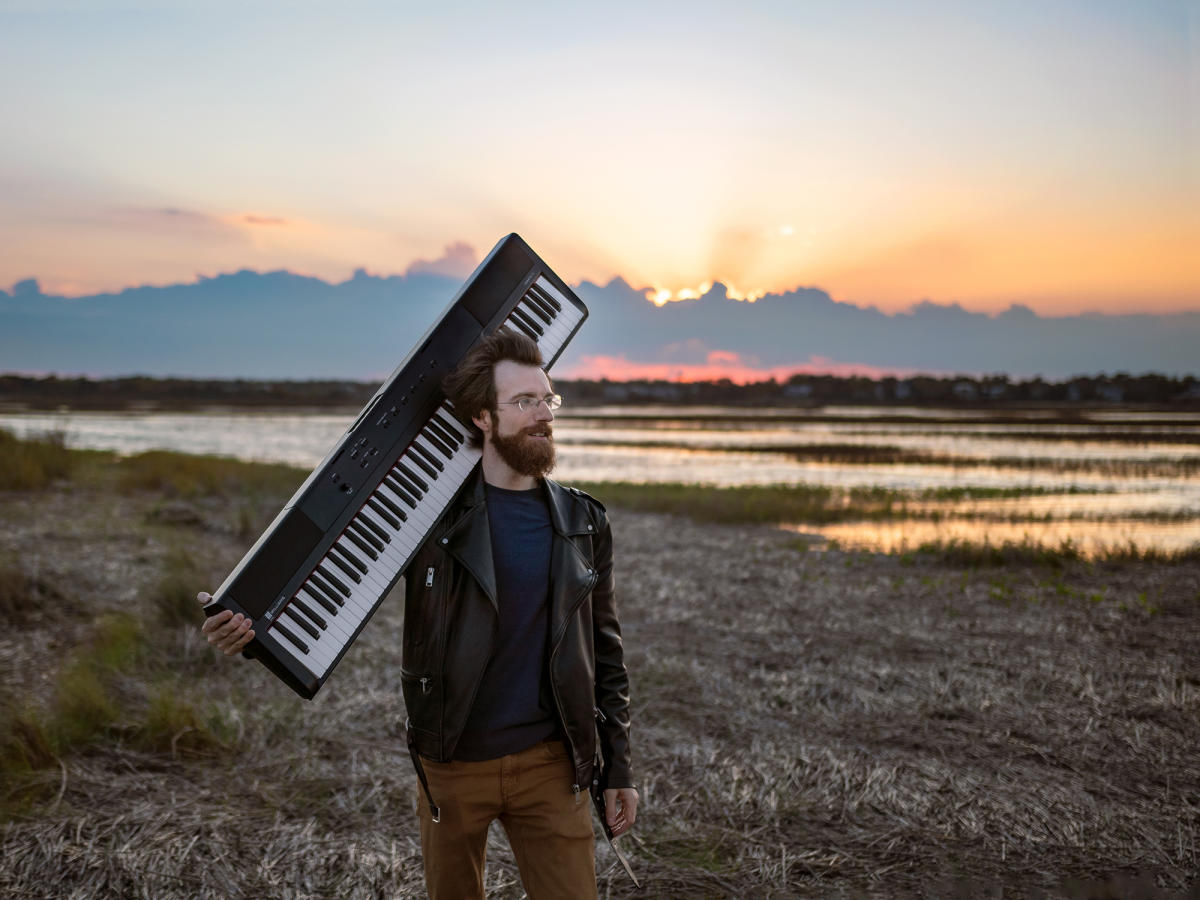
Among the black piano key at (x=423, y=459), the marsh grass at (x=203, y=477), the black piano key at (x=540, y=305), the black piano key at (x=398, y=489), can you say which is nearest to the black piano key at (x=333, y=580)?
the black piano key at (x=398, y=489)

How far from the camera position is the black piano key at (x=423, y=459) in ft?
9.58

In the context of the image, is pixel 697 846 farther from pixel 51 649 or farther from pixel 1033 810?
pixel 51 649

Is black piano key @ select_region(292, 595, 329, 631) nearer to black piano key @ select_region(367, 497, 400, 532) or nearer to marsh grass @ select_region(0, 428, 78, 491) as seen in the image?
black piano key @ select_region(367, 497, 400, 532)

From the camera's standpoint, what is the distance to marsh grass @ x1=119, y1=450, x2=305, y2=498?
2211 centimetres

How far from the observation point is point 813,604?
445 inches

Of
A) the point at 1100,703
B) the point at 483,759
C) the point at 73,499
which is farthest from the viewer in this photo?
the point at 73,499

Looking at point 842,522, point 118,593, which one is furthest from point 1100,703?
point 842,522

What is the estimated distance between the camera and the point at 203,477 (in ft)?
80.3

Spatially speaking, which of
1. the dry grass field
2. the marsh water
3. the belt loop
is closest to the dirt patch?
the dry grass field

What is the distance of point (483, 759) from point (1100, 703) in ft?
23.2

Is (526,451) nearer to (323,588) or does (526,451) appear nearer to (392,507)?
(392,507)

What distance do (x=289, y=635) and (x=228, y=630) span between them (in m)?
0.20

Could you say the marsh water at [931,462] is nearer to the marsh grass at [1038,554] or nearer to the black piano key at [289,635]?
the marsh grass at [1038,554]

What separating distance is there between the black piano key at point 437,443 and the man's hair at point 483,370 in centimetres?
13
